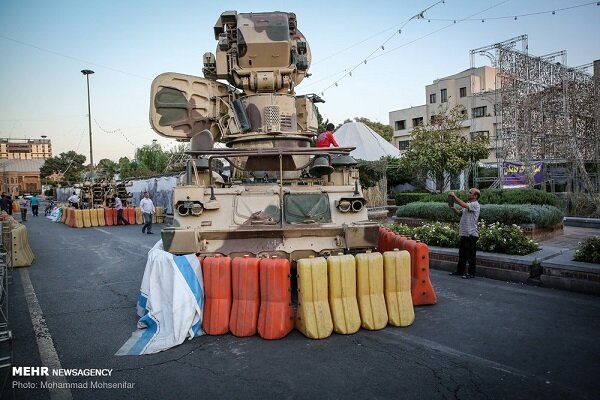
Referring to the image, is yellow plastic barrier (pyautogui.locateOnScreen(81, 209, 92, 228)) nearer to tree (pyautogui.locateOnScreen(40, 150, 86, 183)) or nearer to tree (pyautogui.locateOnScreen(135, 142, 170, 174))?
tree (pyautogui.locateOnScreen(135, 142, 170, 174))

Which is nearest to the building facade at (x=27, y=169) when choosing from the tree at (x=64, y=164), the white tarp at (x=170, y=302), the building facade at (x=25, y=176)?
the building facade at (x=25, y=176)

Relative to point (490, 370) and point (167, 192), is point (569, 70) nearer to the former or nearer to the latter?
point (167, 192)

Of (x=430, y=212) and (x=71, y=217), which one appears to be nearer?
(x=430, y=212)

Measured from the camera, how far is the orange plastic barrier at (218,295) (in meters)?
5.26

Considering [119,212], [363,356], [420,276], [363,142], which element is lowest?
[363,356]

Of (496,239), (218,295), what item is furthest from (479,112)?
(218,295)

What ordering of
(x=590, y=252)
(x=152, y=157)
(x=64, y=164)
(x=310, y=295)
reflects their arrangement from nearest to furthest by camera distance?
1. (x=310, y=295)
2. (x=590, y=252)
3. (x=152, y=157)
4. (x=64, y=164)

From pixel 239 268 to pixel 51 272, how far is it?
681 cm

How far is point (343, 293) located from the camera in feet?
17.0

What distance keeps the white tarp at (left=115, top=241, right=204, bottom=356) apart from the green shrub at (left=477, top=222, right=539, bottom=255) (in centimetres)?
601

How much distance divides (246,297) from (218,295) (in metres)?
0.37

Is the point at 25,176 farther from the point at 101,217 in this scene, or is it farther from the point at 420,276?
the point at 420,276

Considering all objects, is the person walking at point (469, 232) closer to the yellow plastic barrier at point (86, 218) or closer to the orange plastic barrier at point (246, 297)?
the orange plastic barrier at point (246, 297)

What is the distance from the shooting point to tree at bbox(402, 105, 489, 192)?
54.1ft
